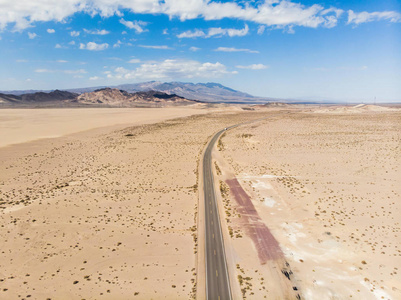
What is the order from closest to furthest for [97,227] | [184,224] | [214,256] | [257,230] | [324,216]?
[214,256], [257,230], [97,227], [184,224], [324,216]

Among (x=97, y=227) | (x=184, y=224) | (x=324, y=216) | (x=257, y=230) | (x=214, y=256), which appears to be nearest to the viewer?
(x=214, y=256)

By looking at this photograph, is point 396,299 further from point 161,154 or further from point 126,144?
point 126,144

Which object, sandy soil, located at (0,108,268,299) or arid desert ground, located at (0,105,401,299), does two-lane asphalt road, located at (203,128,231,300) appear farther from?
sandy soil, located at (0,108,268,299)

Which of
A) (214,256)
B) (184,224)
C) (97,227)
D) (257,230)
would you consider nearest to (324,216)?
(257,230)

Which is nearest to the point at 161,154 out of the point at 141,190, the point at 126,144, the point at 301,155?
the point at 126,144

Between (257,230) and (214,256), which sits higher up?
(257,230)

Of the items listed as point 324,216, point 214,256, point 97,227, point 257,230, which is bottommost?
point 214,256

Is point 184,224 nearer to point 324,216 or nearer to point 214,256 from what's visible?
point 214,256

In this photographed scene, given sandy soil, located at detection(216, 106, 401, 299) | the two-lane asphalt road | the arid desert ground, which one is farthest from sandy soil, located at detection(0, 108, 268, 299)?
sandy soil, located at detection(216, 106, 401, 299)
